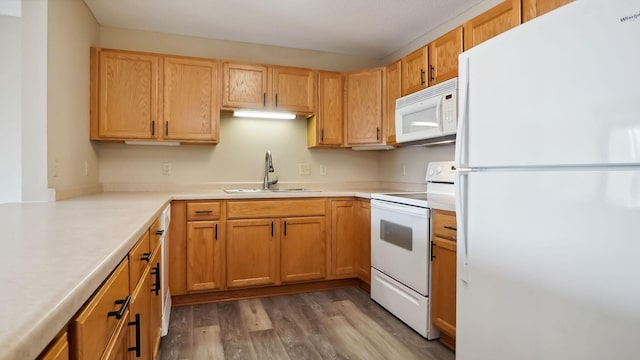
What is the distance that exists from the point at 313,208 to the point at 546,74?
6.75ft

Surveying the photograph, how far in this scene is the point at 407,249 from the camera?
2.38 metres

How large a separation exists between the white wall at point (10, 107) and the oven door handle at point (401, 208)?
2.22 metres

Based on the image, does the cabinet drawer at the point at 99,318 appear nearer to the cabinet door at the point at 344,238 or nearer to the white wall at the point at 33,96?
the white wall at the point at 33,96

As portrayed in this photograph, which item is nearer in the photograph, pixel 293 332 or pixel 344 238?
pixel 293 332

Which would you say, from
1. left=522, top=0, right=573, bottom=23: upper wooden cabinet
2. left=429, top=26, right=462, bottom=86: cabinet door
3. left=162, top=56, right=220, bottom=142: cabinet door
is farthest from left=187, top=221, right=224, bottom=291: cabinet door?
left=522, top=0, right=573, bottom=23: upper wooden cabinet

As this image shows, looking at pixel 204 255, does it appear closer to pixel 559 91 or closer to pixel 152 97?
pixel 152 97

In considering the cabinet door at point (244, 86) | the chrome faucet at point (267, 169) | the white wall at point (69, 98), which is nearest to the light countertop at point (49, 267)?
the white wall at point (69, 98)

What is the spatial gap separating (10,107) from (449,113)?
2540mm

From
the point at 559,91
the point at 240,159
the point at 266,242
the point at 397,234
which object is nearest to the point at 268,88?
the point at 240,159

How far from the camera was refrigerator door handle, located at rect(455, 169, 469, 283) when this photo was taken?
163 cm

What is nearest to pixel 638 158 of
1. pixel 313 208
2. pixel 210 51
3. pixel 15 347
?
pixel 15 347

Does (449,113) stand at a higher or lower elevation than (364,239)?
higher

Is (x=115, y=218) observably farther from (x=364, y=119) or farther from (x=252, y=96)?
(x=364, y=119)

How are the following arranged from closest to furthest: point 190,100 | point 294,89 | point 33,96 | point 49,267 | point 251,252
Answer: point 49,267, point 33,96, point 251,252, point 190,100, point 294,89
